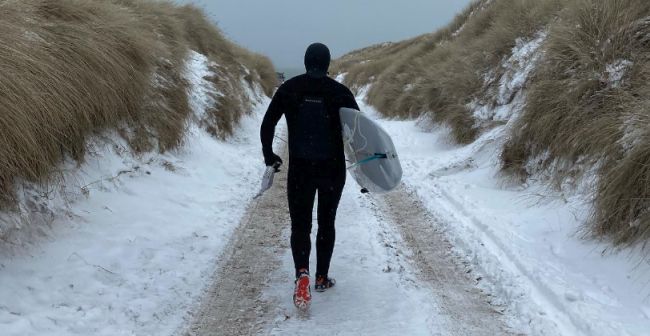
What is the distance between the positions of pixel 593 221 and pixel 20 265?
4.75 meters

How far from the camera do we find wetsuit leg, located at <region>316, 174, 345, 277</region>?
3.93 meters

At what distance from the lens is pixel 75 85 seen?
530 cm

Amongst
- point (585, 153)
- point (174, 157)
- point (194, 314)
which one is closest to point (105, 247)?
point (194, 314)

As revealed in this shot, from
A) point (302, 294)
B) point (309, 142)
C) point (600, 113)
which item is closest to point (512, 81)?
point (600, 113)

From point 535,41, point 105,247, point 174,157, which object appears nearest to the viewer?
point 105,247

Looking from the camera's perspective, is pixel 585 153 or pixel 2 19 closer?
pixel 2 19

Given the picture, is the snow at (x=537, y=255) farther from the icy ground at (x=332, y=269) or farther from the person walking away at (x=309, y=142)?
the person walking away at (x=309, y=142)

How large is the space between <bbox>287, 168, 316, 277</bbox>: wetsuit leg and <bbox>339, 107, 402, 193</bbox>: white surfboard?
47cm

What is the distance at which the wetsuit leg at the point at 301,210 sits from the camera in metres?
3.91

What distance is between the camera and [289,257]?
16.0ft

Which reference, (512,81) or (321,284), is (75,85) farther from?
(512,81)

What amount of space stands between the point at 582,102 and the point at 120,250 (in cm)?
529

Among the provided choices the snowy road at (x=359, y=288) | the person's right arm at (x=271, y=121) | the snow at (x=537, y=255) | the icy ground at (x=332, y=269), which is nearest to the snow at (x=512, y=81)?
the snow at (x=537, y=255)

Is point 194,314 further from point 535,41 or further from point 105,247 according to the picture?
point 535,41
